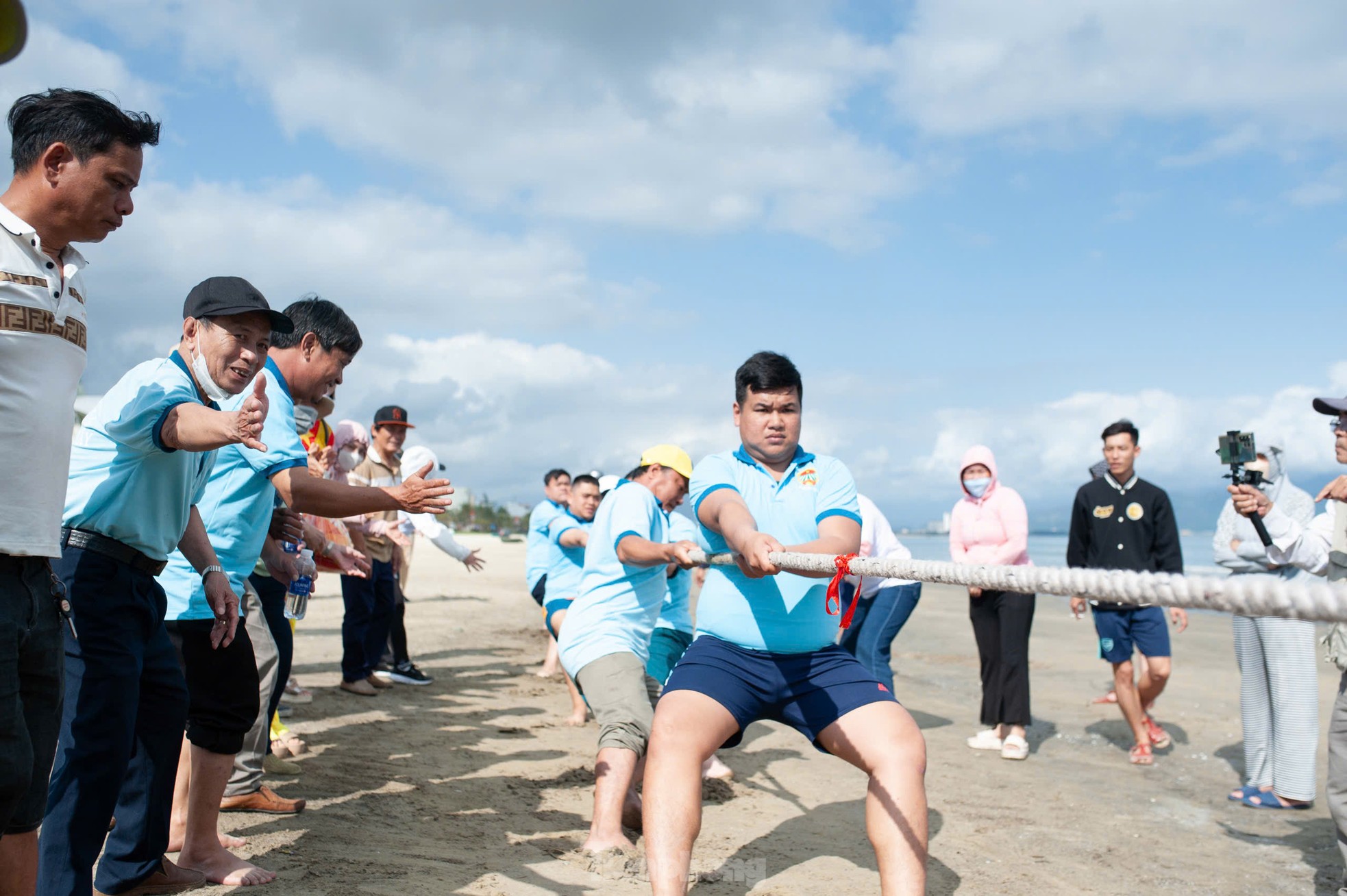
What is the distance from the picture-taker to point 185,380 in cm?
310

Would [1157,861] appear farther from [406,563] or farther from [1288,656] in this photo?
[406,563]

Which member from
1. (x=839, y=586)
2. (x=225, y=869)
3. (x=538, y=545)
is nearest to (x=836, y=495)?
(x=839, y=586)

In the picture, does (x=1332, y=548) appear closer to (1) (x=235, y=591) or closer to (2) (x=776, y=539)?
(2) (x=776, y=539)

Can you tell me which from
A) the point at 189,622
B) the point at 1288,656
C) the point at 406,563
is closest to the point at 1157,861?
the point at 1288,656

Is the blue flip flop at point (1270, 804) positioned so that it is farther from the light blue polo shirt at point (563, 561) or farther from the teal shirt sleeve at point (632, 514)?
the light blue polo shirt at point (563, 561)

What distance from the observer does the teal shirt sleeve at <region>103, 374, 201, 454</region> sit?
2.83 m

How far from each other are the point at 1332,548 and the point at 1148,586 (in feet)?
10.0

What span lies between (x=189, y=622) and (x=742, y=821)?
9.32 ft

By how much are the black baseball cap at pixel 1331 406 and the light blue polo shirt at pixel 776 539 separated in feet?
7.50

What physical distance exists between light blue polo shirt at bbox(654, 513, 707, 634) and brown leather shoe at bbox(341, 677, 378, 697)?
134 inches

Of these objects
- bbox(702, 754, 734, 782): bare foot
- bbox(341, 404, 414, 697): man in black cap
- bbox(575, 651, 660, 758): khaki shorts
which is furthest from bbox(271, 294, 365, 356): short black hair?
bbox(341, 404, 414, 697): man in black cap

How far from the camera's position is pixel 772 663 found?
363cm

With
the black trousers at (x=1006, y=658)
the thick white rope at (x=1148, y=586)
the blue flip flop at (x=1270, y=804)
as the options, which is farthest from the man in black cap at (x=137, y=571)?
the blue flip flop at (x=1270, y=804)

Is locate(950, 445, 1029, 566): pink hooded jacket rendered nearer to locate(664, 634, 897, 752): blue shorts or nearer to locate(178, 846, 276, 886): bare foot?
locate(664, 634, 897, 752): blue shorts
